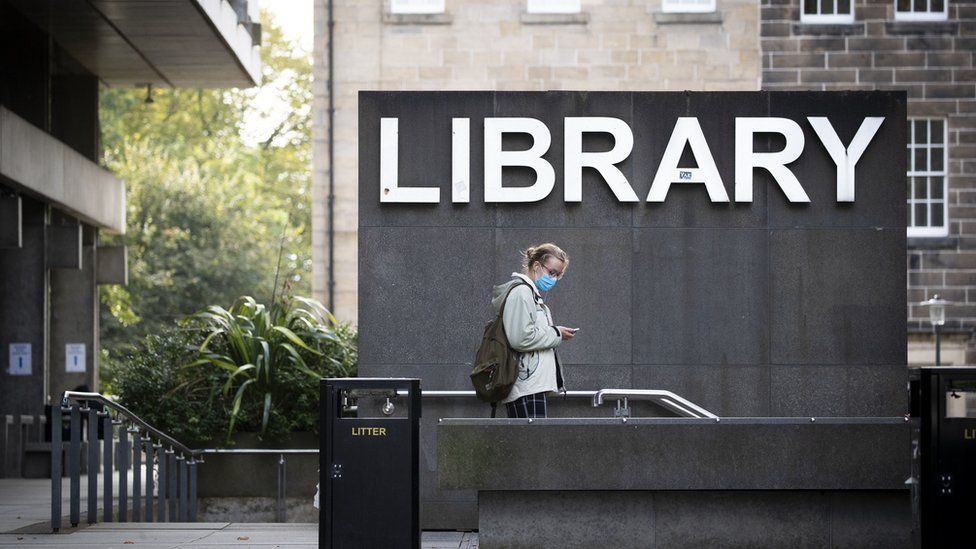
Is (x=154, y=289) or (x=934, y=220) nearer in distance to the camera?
(x=934, y=220)

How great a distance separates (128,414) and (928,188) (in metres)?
18.1

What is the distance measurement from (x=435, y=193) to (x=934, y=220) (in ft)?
56.0

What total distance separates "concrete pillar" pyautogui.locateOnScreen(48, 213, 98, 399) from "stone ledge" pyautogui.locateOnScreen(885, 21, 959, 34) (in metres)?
15.2

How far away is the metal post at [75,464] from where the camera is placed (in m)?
11.7

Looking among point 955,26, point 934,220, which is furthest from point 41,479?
point 955,26

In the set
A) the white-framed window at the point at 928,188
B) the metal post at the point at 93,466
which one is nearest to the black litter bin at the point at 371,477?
the metal post at the point at 93,466

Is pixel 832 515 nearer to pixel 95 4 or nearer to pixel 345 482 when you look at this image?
pixel 345 482

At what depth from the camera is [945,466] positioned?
884cm

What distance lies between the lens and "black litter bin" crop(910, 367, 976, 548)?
8805mm

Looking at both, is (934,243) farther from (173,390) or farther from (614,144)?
(173,390)

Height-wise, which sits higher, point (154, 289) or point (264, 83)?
point (264, 83)

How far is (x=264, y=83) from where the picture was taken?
49188 millimetres

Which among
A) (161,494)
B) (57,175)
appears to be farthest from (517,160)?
(57,175)

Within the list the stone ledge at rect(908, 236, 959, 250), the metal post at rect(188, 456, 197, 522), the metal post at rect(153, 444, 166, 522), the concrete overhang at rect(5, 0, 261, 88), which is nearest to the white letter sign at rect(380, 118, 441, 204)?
the metal post at rect(153, 444, 166, 522)
